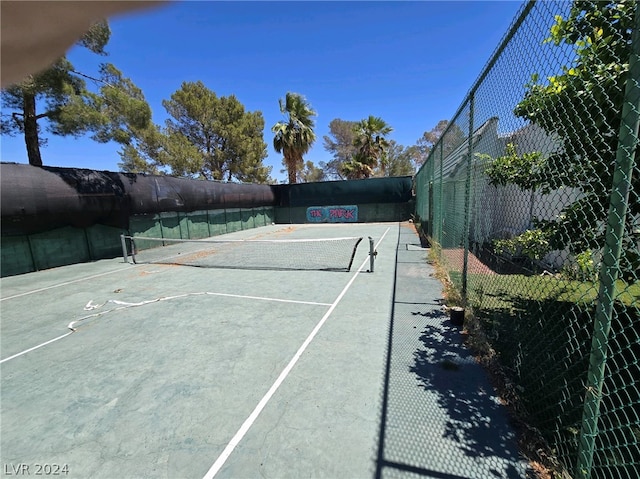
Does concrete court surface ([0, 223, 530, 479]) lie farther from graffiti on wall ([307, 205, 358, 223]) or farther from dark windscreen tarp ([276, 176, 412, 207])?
graffiti on wall ([307, 205, 358, 223])

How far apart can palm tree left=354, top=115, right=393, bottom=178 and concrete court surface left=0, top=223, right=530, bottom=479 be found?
22.7 m

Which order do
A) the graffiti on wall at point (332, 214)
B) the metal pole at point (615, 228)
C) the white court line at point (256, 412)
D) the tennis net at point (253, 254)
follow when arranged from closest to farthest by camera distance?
1. the metal pole at point (615, 228)
2. the white court line at point (256, 412)
3. the tennis net at point (253, 254)
4. the graffiti on wall at point (332, 214)

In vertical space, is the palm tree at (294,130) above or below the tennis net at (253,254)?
above

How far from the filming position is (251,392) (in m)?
3.11

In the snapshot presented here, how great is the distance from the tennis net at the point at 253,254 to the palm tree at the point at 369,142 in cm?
1575

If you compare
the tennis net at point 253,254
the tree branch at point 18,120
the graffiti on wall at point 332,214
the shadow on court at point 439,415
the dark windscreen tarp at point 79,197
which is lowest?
the shadow on court at point 439,415

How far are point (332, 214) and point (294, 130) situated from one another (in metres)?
7.60

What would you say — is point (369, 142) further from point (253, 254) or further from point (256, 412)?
point (256, 412)

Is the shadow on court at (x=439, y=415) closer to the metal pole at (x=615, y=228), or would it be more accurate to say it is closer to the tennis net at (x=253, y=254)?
the metal pole at (x=615, y=228)

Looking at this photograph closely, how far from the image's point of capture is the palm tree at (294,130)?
77.7 feet

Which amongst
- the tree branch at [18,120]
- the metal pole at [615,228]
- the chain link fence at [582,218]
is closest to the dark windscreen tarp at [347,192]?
the tree branch at [18,120]

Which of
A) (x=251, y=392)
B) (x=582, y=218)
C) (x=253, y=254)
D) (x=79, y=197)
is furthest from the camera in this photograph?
(x=253, y=254)

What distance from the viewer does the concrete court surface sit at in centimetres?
227

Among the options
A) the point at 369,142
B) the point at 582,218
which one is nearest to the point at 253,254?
the point at 582,218
